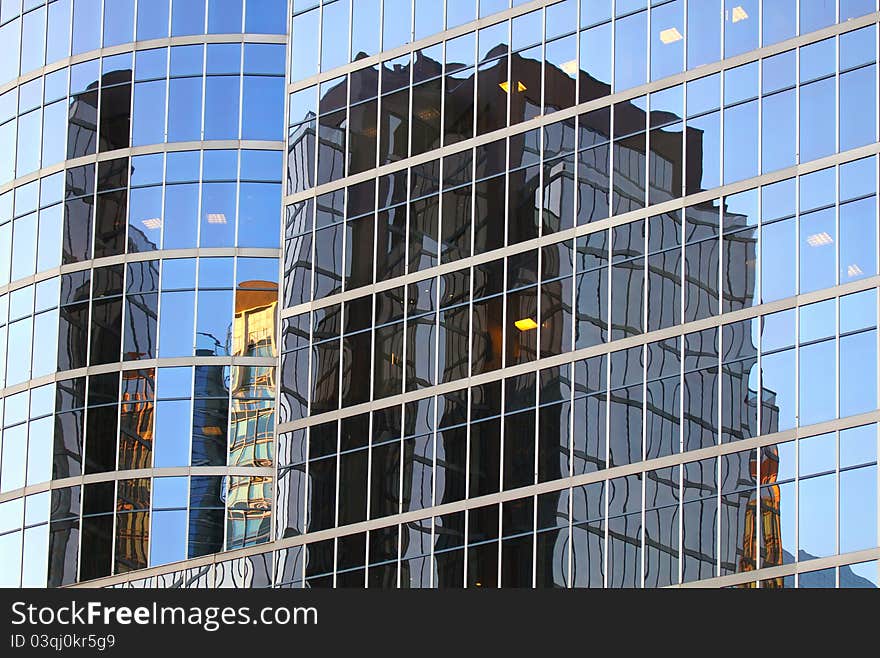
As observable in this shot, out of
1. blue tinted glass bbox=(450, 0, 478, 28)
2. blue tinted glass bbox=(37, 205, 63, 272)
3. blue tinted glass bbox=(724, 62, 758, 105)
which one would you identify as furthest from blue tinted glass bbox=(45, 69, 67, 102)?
blue tinted glass bbox=(724, 62, 758, 105)

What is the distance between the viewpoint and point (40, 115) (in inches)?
2741

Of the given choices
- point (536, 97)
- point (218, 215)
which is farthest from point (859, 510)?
point (218, 215)

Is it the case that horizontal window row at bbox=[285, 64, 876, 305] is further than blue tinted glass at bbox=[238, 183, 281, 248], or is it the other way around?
blue tinted glass at bbox=[238, 183, 281, 248]

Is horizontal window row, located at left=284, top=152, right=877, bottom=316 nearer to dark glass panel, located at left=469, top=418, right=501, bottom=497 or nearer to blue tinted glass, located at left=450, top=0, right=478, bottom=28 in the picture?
dark glass panel, located at left=469, top=418, right=501, bottom=497

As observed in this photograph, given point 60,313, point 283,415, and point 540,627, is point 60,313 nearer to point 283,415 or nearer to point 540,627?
point 283,415

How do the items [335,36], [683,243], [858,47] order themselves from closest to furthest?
[858,47], [683,243], [335,36]

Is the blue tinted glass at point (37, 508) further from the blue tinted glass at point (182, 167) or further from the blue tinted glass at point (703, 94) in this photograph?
the blue tinted glass at point (703, 94)

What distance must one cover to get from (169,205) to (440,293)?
10828mm

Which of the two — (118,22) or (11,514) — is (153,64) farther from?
(11,514)

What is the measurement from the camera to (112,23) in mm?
68312

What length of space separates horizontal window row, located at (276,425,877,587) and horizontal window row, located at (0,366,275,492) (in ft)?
16.8

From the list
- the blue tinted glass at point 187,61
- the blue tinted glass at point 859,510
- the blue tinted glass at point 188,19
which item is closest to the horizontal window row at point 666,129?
the blue tinted glass at point 187,61

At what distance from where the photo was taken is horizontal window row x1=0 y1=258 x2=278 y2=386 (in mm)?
65438

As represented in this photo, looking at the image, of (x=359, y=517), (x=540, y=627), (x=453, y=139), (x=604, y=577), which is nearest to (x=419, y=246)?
(x=453, y=139)
